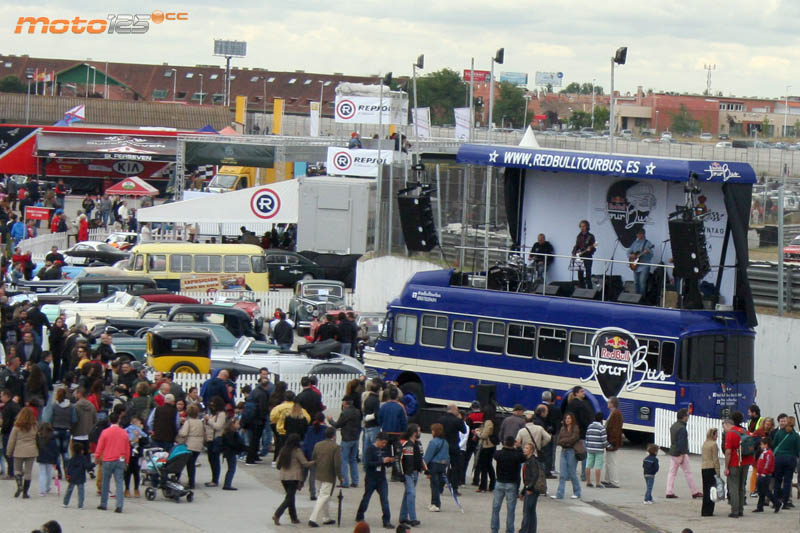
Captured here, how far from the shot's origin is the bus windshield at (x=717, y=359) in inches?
818

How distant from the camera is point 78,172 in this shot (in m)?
66.6

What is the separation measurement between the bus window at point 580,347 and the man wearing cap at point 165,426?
793 cm

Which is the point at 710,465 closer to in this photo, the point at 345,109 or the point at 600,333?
the point at 600,333

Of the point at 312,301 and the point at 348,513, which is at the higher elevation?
the point at 312,301

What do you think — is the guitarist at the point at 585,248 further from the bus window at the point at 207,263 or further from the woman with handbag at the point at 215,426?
the bus window at the point at 207,263

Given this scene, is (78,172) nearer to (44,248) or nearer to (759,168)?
(44,248)

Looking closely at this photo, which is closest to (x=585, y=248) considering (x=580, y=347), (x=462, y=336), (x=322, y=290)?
(x=580, y=347)

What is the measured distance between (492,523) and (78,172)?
2184 inches

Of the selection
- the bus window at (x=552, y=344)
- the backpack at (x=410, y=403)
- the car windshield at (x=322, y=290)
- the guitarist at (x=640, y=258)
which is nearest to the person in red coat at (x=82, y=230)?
the car windshield at (x=322, y=290)

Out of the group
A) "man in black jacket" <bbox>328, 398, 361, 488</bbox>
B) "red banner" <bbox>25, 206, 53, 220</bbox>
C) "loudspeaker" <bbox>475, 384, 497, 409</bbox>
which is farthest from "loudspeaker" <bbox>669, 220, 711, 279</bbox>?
"red banner" <bbox>25, 206, 53, 220</bbox>

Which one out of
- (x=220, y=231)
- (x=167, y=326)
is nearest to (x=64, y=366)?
(x=167, y=326)

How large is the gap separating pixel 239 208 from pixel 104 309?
42.1ft

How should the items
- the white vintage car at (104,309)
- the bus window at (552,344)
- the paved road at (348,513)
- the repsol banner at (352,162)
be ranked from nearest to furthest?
the paved road at (348,513), the bus window at (552,344), the white vintage car at (104,309), the repsol banner at (352,162)

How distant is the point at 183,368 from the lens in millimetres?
22703
